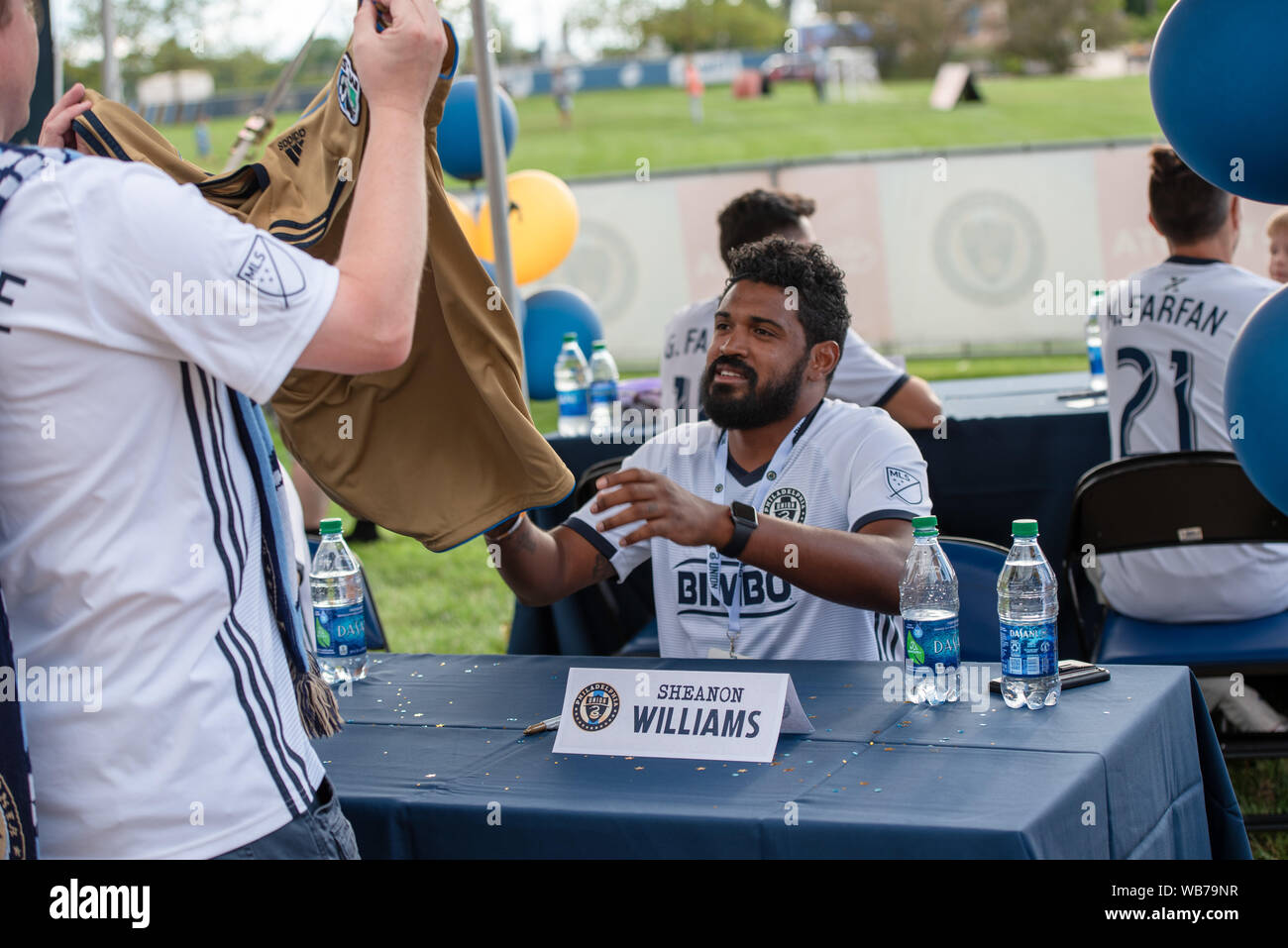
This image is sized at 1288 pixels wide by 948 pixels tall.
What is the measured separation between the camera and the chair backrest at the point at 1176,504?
10.4 ft

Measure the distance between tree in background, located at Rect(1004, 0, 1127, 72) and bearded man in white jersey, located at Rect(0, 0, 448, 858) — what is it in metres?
43.9

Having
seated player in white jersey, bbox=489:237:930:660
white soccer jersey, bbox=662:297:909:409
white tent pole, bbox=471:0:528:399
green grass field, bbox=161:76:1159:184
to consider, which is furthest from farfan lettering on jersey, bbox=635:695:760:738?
green grass field, bbox=161:76:1159:184

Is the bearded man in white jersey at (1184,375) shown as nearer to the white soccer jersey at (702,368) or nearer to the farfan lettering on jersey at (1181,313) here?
the farfan lettering on jersey at (1181,313)

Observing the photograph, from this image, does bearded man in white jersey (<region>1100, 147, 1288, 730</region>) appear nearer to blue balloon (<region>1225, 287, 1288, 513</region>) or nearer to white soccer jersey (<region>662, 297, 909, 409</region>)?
white soccer jersey (<region>662, 297, 909, 409</region>)

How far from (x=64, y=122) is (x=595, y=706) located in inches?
42.4

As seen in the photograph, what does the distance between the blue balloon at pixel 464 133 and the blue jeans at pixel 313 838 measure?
4952mm

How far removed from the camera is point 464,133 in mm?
6270

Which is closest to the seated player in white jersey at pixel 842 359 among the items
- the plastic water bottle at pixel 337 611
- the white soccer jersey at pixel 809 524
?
the white soccer jersey at pixel 809 524

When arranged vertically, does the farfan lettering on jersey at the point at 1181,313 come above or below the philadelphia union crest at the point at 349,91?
below

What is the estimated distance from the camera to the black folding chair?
3146 millimetres

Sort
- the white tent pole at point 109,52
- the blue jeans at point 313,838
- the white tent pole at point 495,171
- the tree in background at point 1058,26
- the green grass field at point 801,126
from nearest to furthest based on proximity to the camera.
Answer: the blue jeans at point 313,838 → the white tent pole at point 495,171 → the white tent pole at point 109,52 → the green grass field at point 801,126 → the tree in background at point 1058,26

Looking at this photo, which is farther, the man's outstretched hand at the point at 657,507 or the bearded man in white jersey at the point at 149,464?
the man's outstretched hand at the point at 657,507

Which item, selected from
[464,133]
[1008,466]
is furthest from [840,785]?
[464,133]
